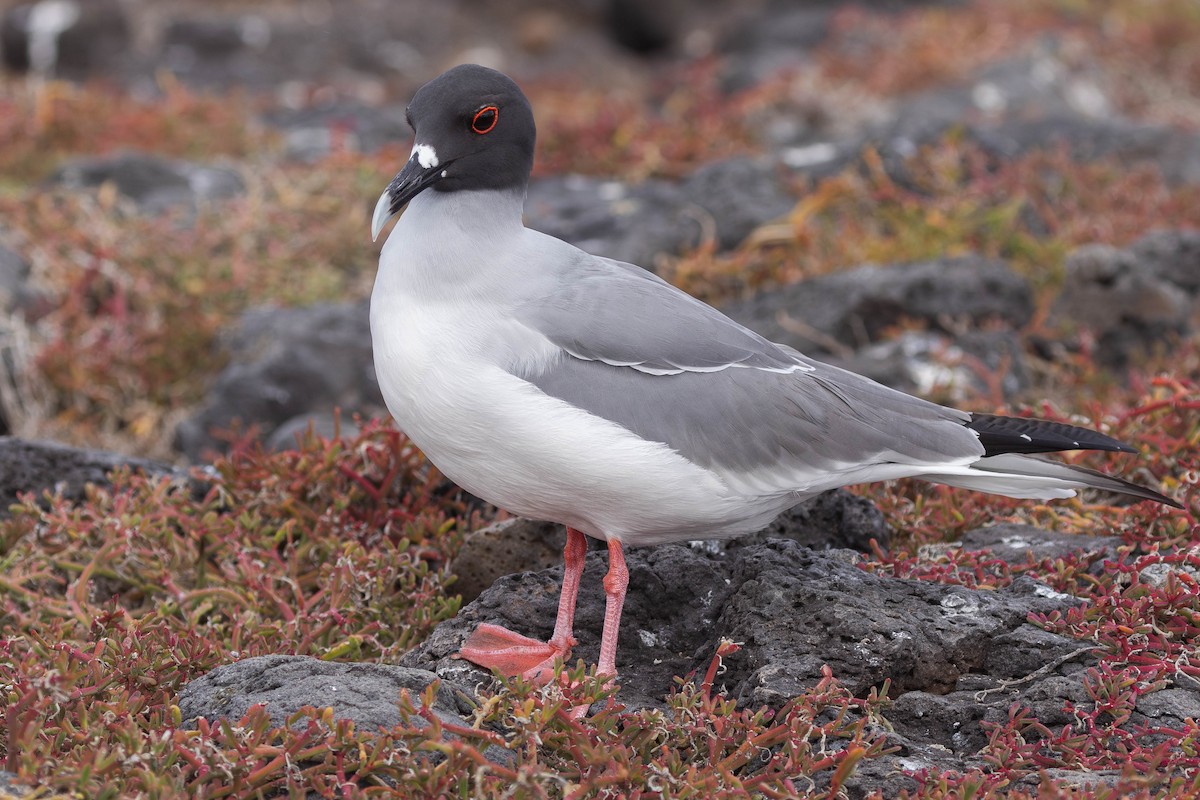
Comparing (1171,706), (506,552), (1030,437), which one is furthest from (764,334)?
(1171,706)

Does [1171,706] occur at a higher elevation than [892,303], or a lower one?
lower

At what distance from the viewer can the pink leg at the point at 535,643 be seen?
423cm

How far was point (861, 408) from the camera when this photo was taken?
448 cm

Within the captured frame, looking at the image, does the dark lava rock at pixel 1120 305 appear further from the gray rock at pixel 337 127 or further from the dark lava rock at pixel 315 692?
the gray rock at pixel 337 127

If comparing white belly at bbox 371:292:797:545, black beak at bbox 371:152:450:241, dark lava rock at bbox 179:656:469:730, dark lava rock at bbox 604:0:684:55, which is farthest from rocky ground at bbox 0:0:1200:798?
dark lava rock at bbox 604:0:684:55

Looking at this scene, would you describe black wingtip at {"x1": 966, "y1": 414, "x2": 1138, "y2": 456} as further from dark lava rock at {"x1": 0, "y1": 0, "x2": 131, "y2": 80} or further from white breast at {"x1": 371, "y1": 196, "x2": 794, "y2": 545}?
dark lava rock at {"x1": 0, "y1": 0, "x2": 131, "y2": 80}

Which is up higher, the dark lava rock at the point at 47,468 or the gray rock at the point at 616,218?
the gray rock at the point at 616,218

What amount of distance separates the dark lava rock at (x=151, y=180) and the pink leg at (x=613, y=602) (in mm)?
6652

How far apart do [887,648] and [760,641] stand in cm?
40

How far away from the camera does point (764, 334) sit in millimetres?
7363

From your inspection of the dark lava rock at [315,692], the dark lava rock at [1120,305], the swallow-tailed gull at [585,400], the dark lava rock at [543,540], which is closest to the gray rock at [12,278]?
the dark lava rock at [543,540]

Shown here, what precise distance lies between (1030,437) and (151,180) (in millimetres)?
7948

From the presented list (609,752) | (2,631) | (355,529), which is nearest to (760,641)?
(609,752)

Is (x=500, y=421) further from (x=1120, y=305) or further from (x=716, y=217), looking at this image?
(x=716, y=217)
